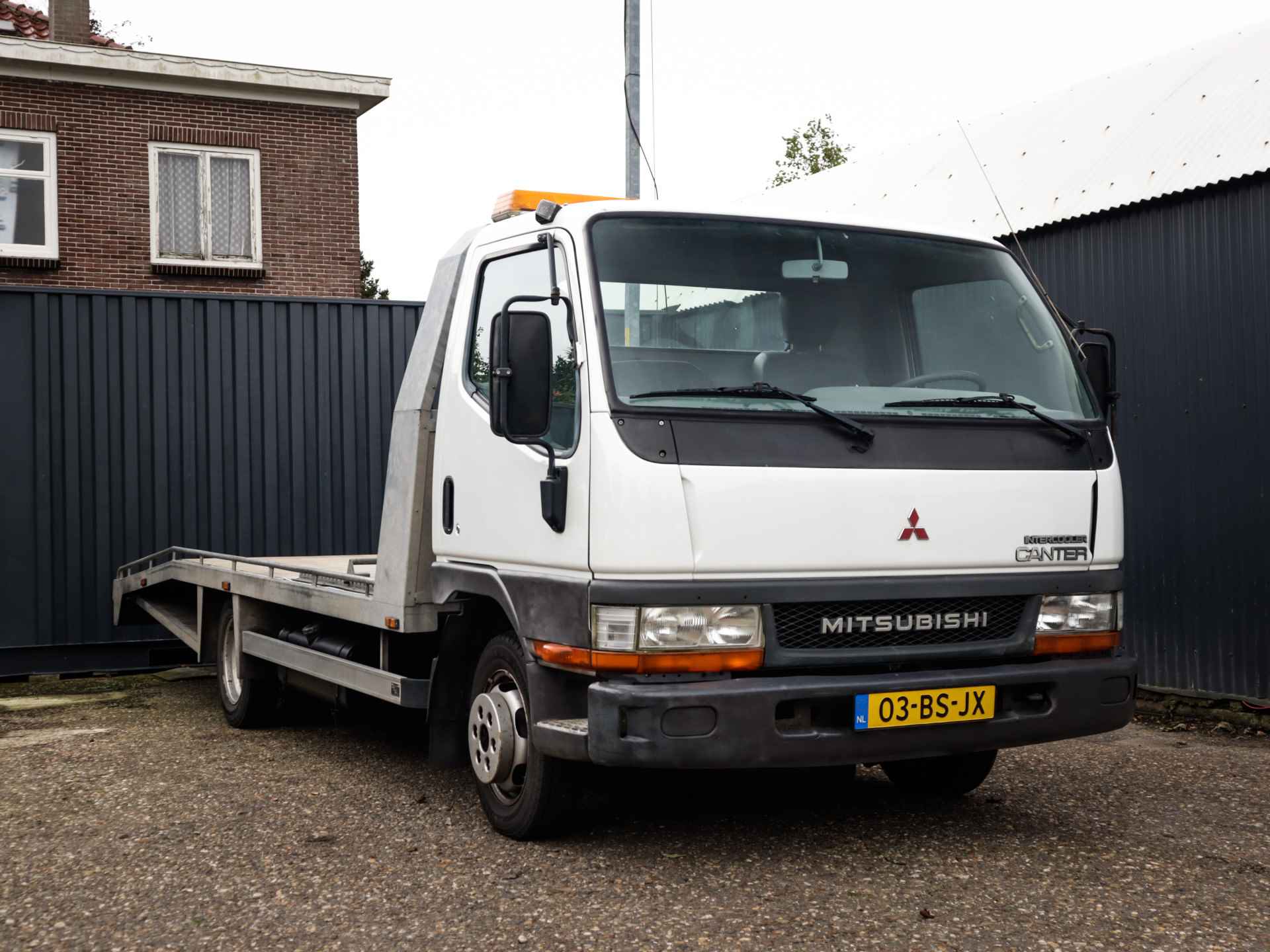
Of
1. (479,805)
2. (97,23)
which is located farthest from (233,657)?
(97,23)

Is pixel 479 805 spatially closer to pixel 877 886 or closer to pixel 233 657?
pixel 877 886

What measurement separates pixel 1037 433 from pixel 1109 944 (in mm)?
1839

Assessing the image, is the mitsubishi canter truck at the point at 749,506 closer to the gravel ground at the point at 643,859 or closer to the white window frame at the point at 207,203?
the gravel ground at the point at 643,859

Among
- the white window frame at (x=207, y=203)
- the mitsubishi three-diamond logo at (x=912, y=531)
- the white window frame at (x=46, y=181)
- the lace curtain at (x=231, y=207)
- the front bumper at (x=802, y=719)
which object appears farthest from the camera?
the lace curtain at (x=231, y=207)

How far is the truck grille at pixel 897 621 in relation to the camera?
4883 millimetres

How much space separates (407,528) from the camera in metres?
6.06

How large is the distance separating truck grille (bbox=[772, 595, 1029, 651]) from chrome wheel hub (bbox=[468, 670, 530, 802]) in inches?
43.6

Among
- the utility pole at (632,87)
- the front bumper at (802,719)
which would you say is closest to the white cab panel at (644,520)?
the front bumper at (802,719)

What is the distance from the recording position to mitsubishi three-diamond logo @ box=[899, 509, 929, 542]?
5.00 meters

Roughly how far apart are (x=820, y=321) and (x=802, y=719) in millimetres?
1498

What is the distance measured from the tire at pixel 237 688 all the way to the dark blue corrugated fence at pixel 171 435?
2.78 metres

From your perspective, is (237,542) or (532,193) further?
(237,542)

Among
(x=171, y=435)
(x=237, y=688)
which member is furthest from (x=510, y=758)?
(x=171, y=435)

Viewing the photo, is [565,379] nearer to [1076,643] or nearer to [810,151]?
[1076,643]
